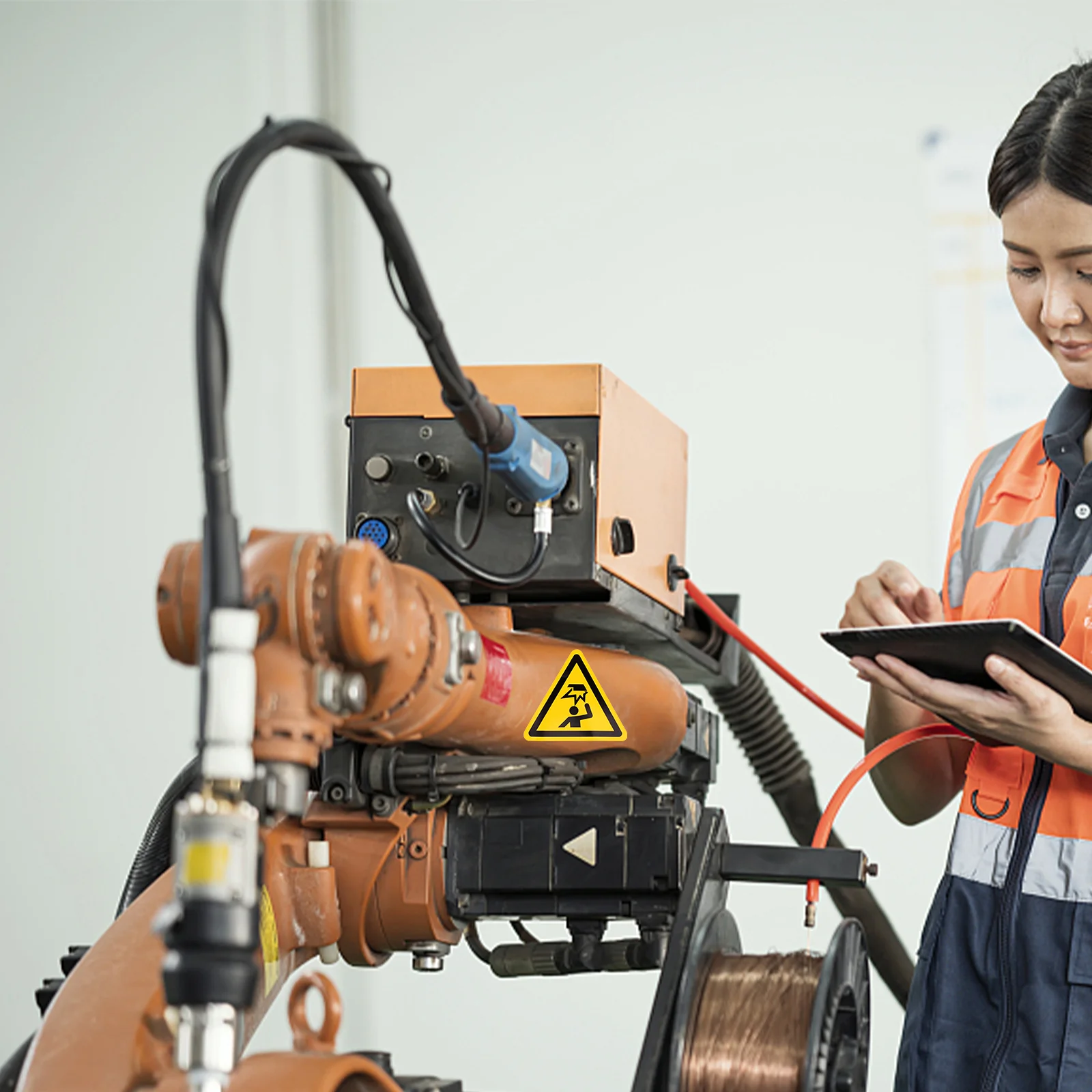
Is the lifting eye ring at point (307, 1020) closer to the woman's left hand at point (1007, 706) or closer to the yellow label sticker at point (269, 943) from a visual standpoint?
the yellow label sticker at point (269, 943)

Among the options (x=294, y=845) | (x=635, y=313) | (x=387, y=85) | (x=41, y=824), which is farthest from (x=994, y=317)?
(x=41, y=824)

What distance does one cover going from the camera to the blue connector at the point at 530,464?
1.07 meters

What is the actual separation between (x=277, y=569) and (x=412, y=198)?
238 cm

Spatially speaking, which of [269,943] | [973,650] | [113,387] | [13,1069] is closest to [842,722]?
[973,650]

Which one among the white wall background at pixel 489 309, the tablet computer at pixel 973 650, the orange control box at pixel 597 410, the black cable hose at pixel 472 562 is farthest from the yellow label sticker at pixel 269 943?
the white wall background at pixel 489 309

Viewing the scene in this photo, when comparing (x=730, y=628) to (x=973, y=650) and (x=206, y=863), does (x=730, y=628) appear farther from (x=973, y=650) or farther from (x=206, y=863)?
(x=206, y=863)

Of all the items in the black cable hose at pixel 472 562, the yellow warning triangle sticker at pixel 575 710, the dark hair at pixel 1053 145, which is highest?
the dark hair at pixel 1053 145

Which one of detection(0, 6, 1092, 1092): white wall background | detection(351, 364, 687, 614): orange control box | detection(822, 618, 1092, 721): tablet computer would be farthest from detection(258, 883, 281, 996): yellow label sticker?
detection(0, 6, 1092, 1092): white wall background

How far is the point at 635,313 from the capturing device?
2875 mm

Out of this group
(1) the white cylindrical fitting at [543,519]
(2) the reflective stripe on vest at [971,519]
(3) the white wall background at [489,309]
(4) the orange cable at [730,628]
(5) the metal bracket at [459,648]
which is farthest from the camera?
(3) the white wall background at [489,309]

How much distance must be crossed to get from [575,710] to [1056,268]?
633 mm

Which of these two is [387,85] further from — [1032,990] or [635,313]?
[1032,990]

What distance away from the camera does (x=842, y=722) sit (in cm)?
169

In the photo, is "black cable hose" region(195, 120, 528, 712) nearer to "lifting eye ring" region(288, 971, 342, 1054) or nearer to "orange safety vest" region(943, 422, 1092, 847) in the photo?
"lifting eye ring" region(288, 971, 342, 1054)
